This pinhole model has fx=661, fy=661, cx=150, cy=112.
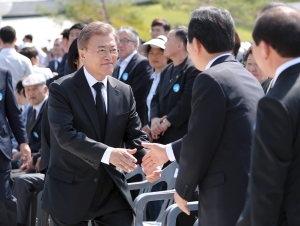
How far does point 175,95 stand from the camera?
7086 mm

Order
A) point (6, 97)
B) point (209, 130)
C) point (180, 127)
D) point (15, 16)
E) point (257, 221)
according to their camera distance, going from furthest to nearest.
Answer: point (15, 16)
point (180, 127)
point (6, 97)
point (209, 130)
point (257, 221)

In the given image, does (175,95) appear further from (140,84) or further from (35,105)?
(35,105)

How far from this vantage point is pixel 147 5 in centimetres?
3306

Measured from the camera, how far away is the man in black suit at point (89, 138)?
4.54 metres

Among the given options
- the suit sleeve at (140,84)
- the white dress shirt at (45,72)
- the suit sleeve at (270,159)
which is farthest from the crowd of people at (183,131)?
the white dress shirt at (45,72)

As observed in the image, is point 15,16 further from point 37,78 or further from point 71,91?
point 71,91

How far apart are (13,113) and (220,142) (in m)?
3.52

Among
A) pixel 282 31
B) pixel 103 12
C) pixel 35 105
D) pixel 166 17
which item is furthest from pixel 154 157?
pixel 166 17

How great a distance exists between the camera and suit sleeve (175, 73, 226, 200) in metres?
3.43

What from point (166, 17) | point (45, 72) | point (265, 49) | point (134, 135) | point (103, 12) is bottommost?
point (166, 17)

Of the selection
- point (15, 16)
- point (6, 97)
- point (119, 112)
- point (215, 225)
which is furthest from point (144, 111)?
point (15, 16)

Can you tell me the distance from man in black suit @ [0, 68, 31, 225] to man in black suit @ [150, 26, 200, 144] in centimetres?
144

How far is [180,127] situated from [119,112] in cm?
236

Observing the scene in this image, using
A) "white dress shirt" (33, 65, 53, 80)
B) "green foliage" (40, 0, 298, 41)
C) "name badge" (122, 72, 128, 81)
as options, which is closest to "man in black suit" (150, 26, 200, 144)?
"name badge" (122, 72, 128, 81)
